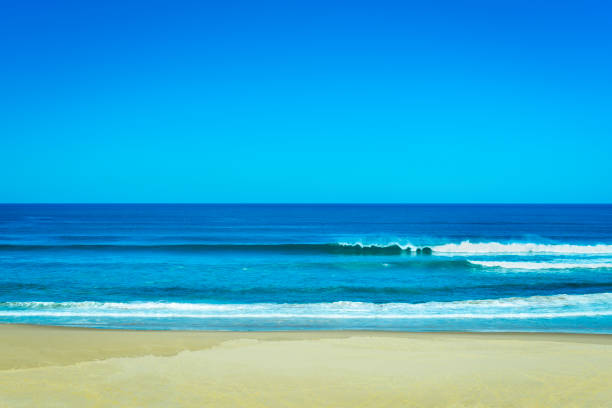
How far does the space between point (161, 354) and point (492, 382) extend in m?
6.23

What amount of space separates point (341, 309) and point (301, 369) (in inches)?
284

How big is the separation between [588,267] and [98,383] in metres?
23.5

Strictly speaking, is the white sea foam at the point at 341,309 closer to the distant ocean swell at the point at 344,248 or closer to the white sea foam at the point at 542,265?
the white sea foam at the point at 542,265

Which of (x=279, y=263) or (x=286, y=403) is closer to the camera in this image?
(x=286, y=403)

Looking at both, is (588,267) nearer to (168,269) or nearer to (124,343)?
(168,269)

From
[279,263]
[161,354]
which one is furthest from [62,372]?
[279,263]

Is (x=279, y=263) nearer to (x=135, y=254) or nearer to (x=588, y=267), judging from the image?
(x=135, y=254)

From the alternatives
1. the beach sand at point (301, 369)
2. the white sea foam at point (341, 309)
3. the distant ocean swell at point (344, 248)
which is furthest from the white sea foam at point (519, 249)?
the beach sand at point (301, 369)

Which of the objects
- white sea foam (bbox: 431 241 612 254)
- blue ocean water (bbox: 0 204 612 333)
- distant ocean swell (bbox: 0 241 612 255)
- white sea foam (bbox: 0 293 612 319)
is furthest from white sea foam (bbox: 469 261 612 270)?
white sea foam (bbox: 0 293 612 319)

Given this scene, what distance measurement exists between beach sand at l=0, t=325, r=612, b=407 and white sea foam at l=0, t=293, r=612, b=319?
308cm

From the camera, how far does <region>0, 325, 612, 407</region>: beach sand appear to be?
26.0 ft

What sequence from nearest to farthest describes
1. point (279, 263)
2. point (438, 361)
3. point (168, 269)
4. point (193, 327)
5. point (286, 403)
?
point (286, 403) < point (438, 361) < point (193, 327) < point (168, 269) < point (279, 263)

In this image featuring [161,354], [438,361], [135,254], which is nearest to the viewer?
[438,361]

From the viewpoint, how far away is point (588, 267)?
25.1m
